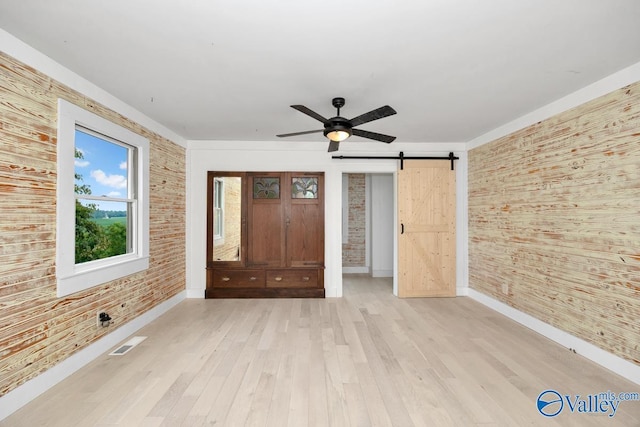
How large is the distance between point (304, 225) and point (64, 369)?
317 cm

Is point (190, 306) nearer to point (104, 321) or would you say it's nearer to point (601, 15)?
point (104, 321)

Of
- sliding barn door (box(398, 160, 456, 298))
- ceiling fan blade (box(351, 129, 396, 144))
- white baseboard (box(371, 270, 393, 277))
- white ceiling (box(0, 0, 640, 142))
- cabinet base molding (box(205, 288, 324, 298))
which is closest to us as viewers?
white ceiling (box(0, 0, 640, 142))

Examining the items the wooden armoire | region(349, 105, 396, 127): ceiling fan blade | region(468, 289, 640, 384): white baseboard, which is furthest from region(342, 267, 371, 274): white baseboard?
region(349, 105, 396, 127): ceiling fan blade

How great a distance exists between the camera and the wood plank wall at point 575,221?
2.43m

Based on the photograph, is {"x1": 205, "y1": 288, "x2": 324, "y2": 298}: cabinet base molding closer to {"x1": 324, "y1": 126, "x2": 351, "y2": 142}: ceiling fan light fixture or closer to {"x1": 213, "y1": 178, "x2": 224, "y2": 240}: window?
{"x1": 213, "y1": 178, "x2": 224, "y2": 240}: window

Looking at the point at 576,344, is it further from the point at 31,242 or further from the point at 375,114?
the point at 31,242

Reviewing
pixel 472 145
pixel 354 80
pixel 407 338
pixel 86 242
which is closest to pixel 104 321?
pixel 86 242

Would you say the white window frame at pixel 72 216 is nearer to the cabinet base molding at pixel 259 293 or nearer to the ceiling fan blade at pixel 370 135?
the cabinet base molding at pixel 259 293

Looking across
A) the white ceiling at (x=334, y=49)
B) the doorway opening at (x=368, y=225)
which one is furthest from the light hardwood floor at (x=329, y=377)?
the doorway opening at (x=368, y=225)

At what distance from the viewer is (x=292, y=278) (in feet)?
15.4

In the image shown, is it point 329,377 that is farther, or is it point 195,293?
point 195,293

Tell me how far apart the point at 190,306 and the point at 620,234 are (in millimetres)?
4969

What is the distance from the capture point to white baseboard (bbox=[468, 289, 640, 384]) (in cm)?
240

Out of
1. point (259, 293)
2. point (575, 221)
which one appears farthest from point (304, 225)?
point (575, 221)
